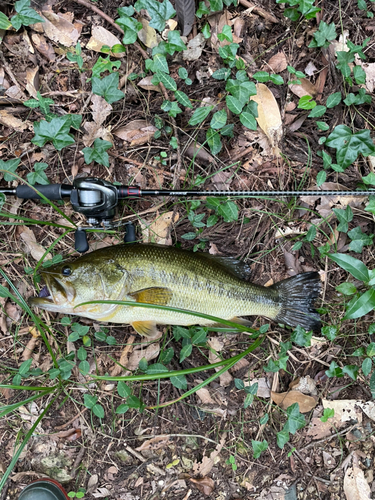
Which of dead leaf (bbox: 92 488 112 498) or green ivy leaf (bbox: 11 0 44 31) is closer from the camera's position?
green ivy leaf (bbox: 11 0 44 31)

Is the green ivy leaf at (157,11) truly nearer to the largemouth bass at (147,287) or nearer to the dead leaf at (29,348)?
the largemouth bass at (147,287)

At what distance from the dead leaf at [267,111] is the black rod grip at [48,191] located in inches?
76.0

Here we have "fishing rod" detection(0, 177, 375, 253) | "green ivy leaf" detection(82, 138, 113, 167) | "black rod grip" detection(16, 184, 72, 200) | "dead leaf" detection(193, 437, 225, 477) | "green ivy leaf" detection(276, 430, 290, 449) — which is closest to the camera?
"fishing rod" detection(0, 177, 375, 253)

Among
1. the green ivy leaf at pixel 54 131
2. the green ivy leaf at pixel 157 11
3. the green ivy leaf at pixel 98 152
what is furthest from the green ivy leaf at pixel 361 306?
the green ivy leaf at pixel 157 11

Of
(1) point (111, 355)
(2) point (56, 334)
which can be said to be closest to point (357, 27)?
(1) point (111, 355)

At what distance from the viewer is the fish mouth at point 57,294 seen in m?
2.83

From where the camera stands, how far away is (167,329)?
326 cm

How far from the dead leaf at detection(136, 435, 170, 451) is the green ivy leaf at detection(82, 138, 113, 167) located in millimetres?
2708

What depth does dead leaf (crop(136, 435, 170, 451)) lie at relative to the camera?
3283mm

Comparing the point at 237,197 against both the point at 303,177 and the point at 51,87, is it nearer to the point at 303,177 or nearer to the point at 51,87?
the point at 303,177

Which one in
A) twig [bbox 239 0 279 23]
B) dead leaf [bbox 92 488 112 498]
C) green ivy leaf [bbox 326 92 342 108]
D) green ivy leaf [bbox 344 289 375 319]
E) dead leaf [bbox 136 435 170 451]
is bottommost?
dead leaf [bbox 92 488 112 498]

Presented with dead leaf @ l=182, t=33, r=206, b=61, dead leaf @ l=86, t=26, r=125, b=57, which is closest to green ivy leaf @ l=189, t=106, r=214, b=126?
dead leaf @ l=182, t=33, r=206, b=61

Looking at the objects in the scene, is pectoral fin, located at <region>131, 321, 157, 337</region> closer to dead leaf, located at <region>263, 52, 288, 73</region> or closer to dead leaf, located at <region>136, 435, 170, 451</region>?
dead leaf, located at <region>136, 435, 170, 451</region>

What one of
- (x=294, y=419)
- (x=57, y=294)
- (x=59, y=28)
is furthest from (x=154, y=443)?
(x=59, y=28)
